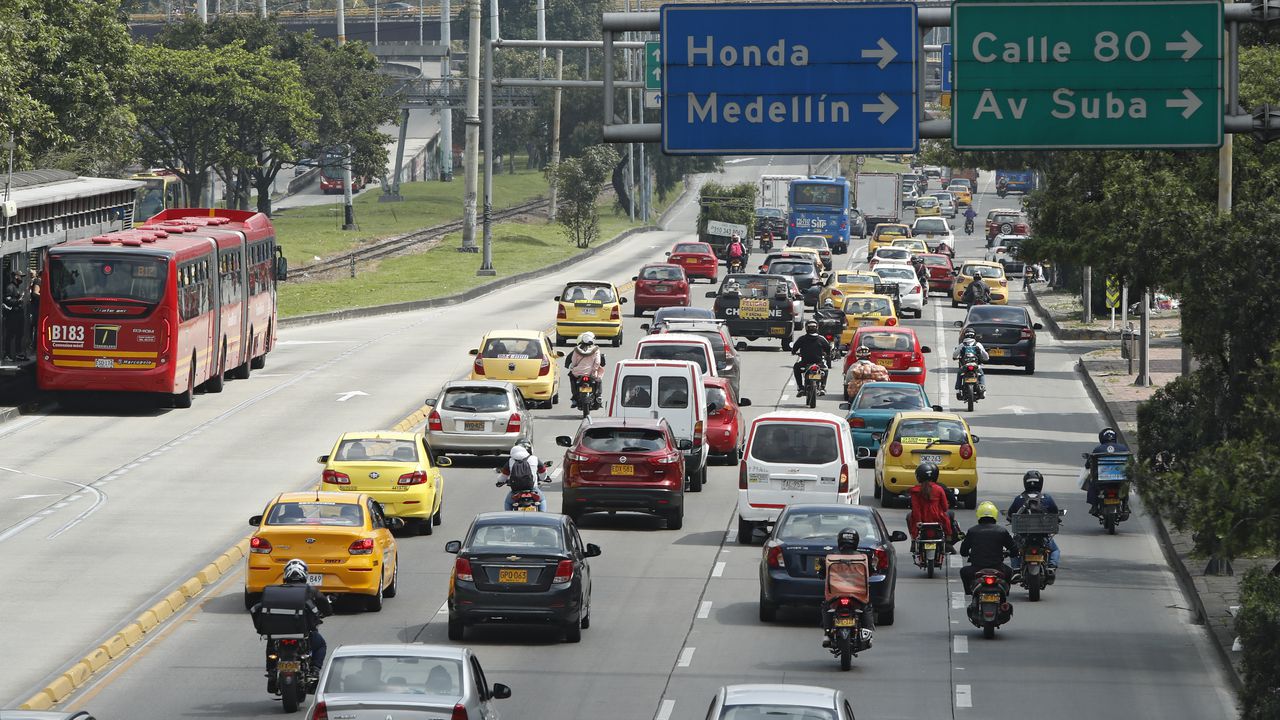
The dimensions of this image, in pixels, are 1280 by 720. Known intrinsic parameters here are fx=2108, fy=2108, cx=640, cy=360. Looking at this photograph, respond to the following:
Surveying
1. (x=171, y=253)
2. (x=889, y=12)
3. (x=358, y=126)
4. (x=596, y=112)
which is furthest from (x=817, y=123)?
(x=596, y=112)

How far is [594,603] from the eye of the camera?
79.0 feet

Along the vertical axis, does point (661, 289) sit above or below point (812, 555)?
above

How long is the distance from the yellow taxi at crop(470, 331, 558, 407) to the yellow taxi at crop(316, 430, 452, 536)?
42.2ft

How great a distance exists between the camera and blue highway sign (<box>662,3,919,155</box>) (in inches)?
700

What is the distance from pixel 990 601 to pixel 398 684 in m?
9.07

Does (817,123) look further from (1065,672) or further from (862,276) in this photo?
(862,276)

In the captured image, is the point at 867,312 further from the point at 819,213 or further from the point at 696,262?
the point at 819,213

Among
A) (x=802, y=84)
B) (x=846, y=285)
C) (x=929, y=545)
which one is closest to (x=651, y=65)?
(x=846, y=285)

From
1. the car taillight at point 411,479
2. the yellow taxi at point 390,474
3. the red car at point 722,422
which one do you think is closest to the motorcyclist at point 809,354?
the red car at point 722,422

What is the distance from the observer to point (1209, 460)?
17.4 metres

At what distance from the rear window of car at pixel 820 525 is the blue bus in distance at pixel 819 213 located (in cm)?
7394

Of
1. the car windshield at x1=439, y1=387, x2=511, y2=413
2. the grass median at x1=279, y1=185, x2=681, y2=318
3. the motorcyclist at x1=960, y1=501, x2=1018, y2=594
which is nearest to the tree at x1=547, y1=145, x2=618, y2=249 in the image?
the grass median at x1=279, y1=185, x2=681, y2=318

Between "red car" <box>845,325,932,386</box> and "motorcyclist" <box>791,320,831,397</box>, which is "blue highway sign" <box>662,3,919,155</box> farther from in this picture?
"red car" <box>845,325,932,386</box>

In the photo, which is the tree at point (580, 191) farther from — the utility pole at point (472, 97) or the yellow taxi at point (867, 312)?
the yellow taxi at point (867, 312)
